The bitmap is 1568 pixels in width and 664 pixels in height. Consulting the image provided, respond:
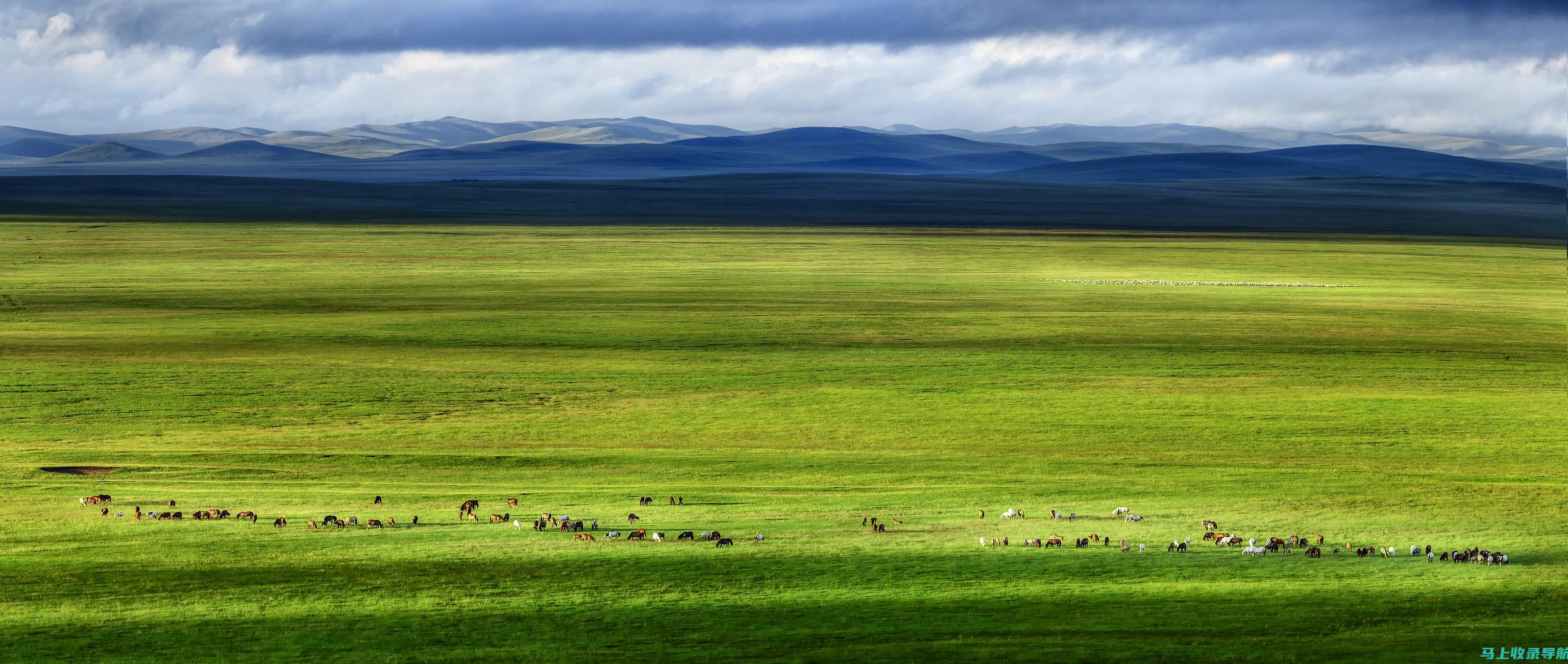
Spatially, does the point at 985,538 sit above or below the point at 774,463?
above

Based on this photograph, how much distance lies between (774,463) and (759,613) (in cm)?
1403

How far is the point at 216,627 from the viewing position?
2488cm

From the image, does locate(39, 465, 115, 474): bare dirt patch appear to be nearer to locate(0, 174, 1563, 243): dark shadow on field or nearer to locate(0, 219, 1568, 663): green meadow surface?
locate(0, 219, 1568, 663): green meadow surface

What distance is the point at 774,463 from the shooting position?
39750mm

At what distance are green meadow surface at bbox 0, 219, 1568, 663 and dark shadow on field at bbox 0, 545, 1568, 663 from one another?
0.09m

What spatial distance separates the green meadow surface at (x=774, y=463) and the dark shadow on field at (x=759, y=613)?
3.7 inches

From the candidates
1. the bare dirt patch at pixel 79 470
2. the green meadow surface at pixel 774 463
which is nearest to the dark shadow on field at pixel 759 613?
the green meadow surface at pixel 774 463

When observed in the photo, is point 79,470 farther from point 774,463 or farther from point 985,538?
point 985,538

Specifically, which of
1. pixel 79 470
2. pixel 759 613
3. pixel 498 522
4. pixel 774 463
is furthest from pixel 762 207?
pixel 759 613

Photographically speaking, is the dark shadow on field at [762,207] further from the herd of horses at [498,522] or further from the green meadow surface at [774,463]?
the herd of horses at [498,522]

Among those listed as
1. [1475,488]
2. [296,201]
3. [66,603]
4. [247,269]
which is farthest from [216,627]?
[296,201]

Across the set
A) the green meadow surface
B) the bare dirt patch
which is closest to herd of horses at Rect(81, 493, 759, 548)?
the green meadow surface

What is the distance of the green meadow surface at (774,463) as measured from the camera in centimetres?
2528

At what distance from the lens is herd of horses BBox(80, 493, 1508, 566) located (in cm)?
2944
